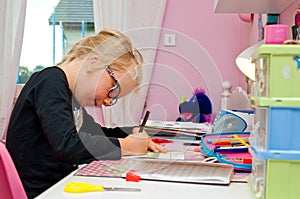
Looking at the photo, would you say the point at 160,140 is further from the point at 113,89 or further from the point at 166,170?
the point at 166,170

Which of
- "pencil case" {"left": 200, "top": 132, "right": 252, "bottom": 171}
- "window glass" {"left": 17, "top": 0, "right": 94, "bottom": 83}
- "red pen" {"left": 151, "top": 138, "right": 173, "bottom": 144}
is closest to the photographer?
"pencil case" {"left": 200, "top": 132, "right": 252, "bottom": 171}

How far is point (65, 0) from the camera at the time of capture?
Result: 101 inches

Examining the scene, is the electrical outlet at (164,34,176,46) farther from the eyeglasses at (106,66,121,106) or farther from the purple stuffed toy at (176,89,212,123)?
the eyeglasses at (106,66,121,106)

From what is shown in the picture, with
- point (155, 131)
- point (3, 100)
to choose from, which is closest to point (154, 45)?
point (3, 100)

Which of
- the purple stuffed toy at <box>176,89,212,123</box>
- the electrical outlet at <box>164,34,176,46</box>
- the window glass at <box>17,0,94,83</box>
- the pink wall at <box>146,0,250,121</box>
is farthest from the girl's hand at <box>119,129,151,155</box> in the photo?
the window glass at <box>17,0,94,83</box>

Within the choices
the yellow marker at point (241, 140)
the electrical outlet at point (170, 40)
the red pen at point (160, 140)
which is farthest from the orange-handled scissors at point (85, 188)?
the electrical outlet at point (170, 40)

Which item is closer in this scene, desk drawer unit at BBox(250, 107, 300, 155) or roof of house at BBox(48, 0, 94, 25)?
desk drawer unit at BBox(250, 107, 300, 155)

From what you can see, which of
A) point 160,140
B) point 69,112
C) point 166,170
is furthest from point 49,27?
point 166,170

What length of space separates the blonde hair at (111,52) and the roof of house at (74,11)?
141 centimetres

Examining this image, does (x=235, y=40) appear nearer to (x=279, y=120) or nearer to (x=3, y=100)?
(x=3, y=100)

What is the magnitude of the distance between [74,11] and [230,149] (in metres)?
1.84

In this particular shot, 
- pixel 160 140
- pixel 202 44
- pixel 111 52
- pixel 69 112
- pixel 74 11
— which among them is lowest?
pixel 160 140

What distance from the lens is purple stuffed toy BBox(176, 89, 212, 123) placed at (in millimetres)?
1925

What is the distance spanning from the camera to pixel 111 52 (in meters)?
1.14
